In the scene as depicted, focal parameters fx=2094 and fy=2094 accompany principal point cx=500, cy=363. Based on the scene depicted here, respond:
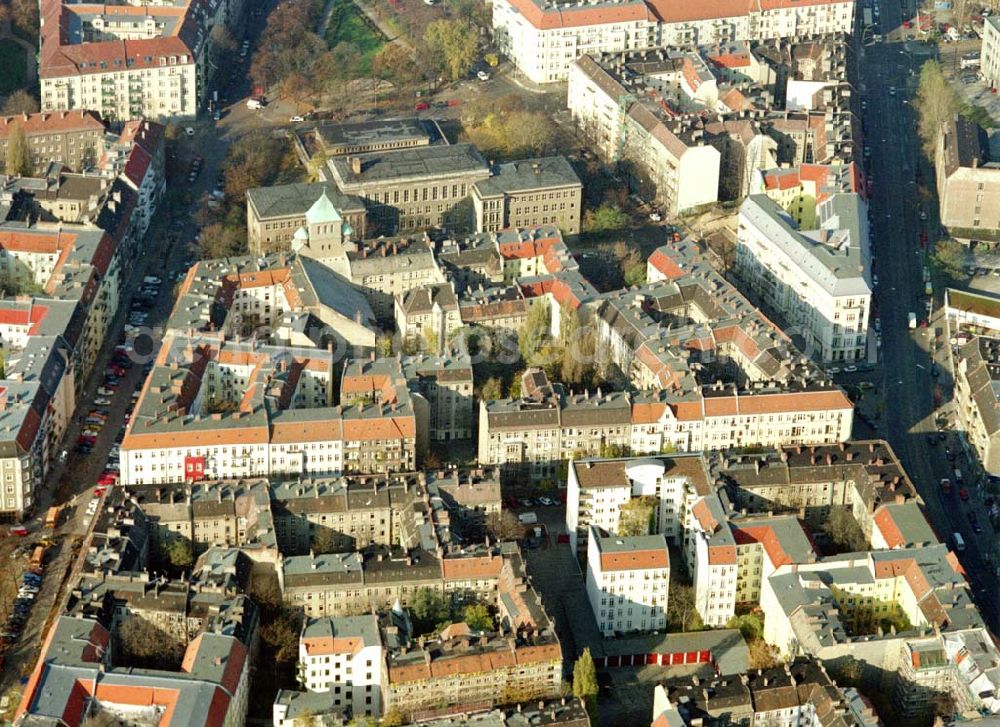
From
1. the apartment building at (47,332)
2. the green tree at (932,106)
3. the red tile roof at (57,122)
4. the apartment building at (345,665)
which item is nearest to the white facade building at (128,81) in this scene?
the red tile roof at (57,122)

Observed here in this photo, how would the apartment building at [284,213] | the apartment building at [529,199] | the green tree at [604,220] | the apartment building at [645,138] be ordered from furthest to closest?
the apartment building at [645,138] < the green tree at [604,220] < the apartment building at [529,199] < the apartment building at [284,213]

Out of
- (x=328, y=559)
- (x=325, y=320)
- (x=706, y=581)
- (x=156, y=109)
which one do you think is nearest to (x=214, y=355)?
(x=325, y=320)

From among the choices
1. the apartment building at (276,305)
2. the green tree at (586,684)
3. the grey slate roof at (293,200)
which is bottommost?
the green tree at (586,684)

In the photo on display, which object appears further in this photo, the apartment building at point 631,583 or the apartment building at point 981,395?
the apartment building at point 981,395

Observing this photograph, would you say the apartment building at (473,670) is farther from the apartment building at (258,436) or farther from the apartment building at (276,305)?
the apartment building at (276,305)

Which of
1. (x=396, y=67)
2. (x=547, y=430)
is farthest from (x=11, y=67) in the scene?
(x=547, y=430)

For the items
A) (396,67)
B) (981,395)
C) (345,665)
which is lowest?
(345,665)

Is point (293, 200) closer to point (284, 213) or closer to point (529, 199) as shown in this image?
point (284, 213)
